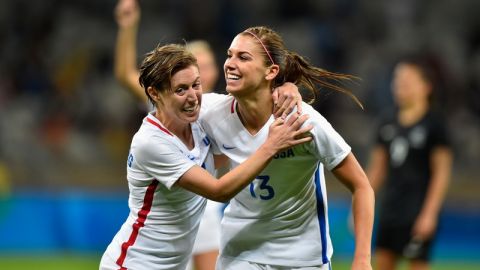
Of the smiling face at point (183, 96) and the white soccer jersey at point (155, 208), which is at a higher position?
the smiling face at point (183, 96)

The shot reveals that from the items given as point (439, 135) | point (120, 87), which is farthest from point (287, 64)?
point (120, 87)

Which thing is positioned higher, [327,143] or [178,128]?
[178,128]

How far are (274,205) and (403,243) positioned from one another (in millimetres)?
3386

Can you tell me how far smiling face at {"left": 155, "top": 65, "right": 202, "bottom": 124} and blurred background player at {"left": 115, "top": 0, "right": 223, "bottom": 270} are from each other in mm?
1429

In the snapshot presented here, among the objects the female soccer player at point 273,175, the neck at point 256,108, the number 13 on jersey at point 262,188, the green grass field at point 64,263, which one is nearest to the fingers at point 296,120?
the female soccer player at point 273,175

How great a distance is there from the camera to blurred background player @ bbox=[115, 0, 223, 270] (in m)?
6.07

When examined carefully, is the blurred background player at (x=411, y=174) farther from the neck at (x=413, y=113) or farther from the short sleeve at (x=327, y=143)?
the short sleeve at (x=327, y=143)

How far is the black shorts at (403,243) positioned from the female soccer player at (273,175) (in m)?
3.13

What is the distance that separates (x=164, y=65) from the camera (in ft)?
14.3

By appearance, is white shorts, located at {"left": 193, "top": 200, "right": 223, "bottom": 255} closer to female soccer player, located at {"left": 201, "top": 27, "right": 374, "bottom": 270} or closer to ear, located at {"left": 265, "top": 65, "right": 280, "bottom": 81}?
female soccer player, located at {"left": 201, "top": 27, "right": 374, "bottom": 270}

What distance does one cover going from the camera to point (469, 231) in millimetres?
10766

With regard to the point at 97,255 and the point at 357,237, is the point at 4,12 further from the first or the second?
the point at 357,237

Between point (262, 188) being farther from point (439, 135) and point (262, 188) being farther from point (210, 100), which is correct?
point (439, 135)

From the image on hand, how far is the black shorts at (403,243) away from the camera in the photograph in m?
7.61
